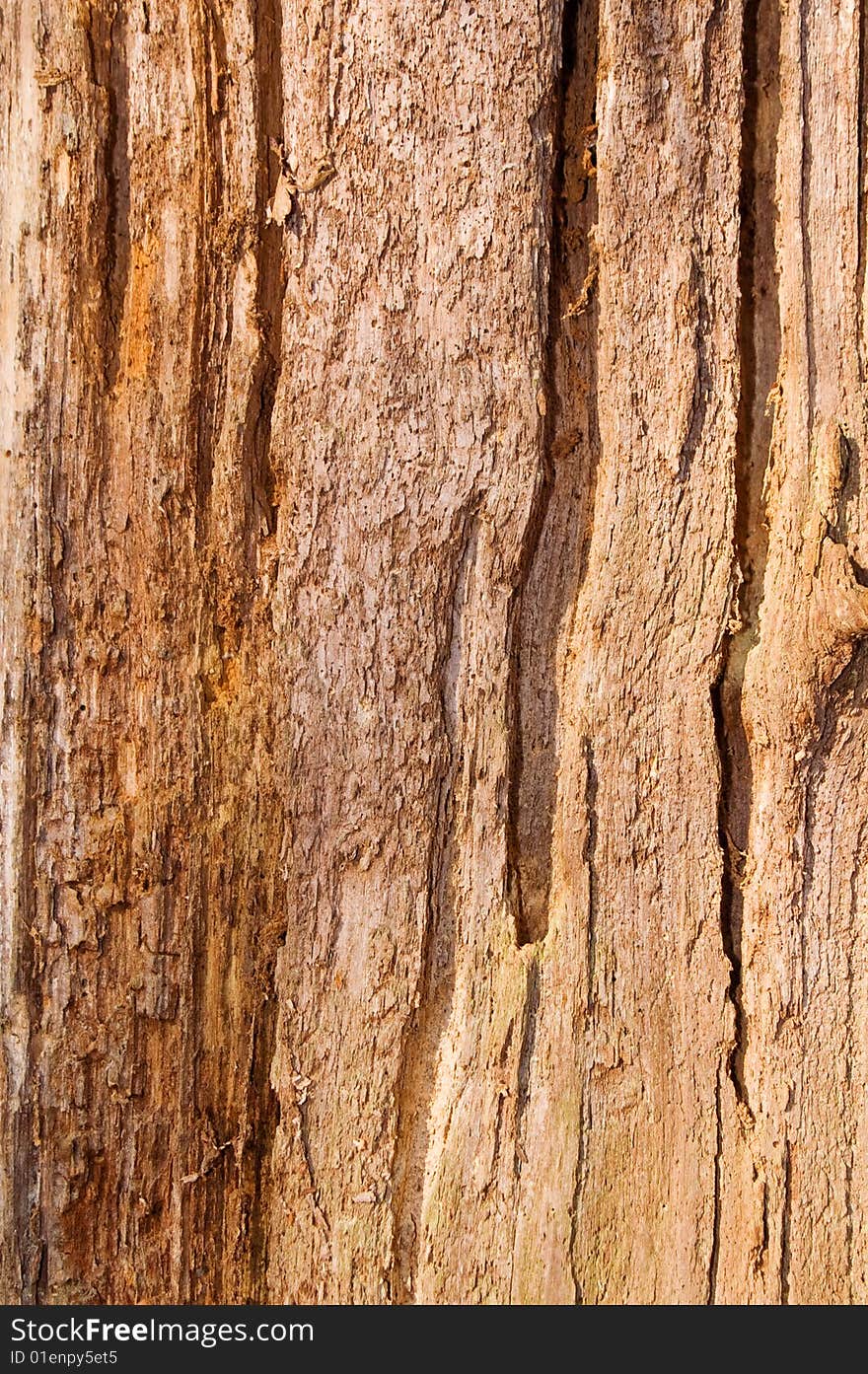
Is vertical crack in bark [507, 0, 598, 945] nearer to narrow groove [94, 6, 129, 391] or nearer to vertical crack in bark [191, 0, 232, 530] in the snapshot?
vertical crack in bark [191, 0, 232, 530]

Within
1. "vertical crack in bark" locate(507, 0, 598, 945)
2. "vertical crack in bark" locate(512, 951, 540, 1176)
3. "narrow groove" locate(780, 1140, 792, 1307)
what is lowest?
"narrow groove" locate(780, 1140, 792, 1307)

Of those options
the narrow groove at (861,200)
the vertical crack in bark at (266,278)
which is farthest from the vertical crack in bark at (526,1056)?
the narrow groove at (861,200)

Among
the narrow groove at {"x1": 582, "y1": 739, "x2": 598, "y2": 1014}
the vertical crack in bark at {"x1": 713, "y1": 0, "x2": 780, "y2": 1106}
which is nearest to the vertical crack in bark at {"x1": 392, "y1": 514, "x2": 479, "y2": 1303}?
the narrow groove at {"x1": 582, "y1": 739, "x2": 598, "y2": 1014}

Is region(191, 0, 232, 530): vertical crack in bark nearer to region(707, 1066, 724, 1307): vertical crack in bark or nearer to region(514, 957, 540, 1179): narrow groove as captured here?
region(514, 957, 540, 1179): narrow groove

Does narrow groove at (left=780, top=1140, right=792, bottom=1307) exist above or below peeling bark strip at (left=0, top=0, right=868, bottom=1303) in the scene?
below

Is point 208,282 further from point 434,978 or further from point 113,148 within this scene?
point 434,978

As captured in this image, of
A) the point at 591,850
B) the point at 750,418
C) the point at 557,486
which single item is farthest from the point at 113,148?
the point at 591,850
